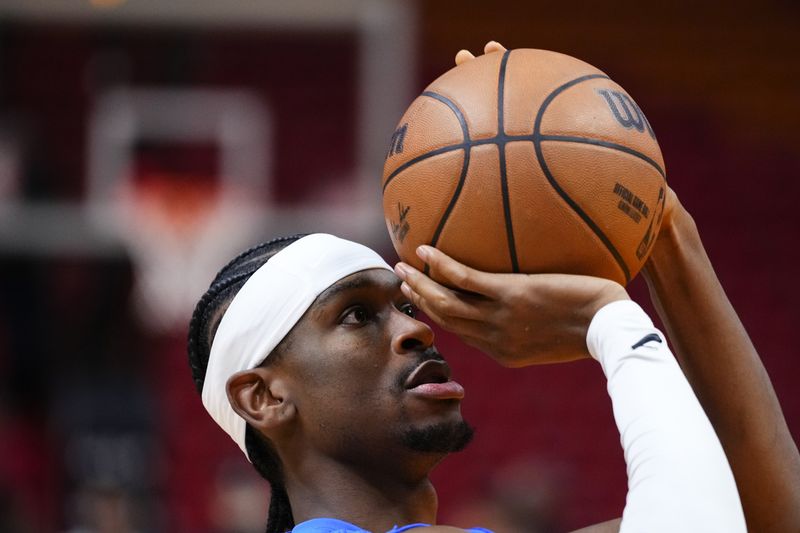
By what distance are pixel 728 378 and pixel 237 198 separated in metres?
5.60

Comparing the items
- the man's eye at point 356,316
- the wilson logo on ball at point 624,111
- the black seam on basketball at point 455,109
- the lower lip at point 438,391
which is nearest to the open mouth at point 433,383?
the lower lip at point 438,391

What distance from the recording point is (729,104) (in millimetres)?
9820

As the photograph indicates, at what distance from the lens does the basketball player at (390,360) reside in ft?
8.82

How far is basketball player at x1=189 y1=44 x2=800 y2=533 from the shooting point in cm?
269

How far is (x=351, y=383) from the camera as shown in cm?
315

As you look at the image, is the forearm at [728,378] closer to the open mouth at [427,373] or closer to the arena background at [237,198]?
the open mouth at [427,373]

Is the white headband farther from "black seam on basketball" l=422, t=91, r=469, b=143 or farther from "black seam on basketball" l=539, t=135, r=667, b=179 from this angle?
"black seam on basketball" l=539, t=135, r=667, b=179

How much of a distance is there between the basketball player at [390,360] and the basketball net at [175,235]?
185 inches

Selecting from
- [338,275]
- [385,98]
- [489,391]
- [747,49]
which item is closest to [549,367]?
[489,391]

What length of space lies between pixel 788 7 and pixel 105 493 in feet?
21.1

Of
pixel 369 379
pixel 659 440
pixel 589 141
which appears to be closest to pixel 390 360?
pixel 369 379

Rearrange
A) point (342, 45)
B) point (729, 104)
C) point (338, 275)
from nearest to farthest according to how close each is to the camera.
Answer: point (338, 275)
point (342, 45)
point (729, 104)

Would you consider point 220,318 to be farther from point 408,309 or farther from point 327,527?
point 327,527

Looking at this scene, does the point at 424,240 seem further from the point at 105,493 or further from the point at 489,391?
the point at 489,391
